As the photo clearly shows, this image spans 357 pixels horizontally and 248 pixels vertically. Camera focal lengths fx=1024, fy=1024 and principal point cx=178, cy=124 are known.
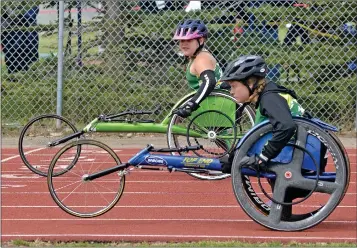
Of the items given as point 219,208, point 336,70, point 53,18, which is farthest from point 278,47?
point 219,208

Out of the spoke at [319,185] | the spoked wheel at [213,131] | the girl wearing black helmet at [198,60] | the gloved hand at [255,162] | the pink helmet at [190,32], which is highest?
the pink helmet at [190,32]

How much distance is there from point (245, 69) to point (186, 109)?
2.19 meters

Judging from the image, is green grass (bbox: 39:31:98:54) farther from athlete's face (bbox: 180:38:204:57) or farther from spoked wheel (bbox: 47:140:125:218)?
spoked wheel (bbox: 47:140:125:218)

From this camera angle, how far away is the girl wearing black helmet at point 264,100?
7.78 meters

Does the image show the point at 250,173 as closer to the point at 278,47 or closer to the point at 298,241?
the point at 298,241

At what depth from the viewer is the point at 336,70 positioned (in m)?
15.1

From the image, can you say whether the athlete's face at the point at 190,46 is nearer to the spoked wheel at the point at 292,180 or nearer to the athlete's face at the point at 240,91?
the athlete's face at the point at 240,91

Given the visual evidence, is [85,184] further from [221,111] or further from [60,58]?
[60,58]

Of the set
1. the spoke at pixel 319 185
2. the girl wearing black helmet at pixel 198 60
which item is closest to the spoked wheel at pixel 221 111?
the girl wearing black helmet at pixel 198 60

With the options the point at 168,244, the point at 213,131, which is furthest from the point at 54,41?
the point at 168,244

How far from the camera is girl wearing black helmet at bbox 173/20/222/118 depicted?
34.1 feet

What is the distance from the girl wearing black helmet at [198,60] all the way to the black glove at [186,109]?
0.08 metres

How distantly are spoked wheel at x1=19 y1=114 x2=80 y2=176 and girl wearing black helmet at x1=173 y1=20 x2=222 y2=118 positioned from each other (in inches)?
Result: 56.2

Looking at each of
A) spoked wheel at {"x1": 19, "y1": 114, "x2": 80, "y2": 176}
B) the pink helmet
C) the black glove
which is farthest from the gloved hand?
spoked wheel at {"x1": 19, "y1": 114, "x2": 80, "y2": 176}
